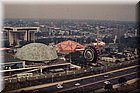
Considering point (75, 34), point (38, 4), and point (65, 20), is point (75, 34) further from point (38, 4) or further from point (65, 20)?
point (38, 4)

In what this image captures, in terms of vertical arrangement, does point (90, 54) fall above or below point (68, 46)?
below

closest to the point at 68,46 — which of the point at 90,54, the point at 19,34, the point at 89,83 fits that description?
the point at 90,54

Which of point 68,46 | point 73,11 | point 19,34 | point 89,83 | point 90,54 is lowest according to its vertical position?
point 89,83

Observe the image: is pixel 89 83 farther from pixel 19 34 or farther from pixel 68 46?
pixel 19 34

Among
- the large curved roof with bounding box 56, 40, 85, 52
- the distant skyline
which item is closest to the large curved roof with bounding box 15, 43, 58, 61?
the large curved roof with bounding box 56, 40, 85, 52

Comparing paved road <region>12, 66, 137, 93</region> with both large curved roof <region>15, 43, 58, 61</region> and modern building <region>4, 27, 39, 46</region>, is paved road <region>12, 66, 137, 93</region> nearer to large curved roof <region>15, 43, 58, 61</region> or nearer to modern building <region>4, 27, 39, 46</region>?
large curved roof <region>15, 43, 58, 61</region>

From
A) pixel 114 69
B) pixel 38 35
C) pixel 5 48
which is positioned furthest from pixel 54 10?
pixel 114 69
